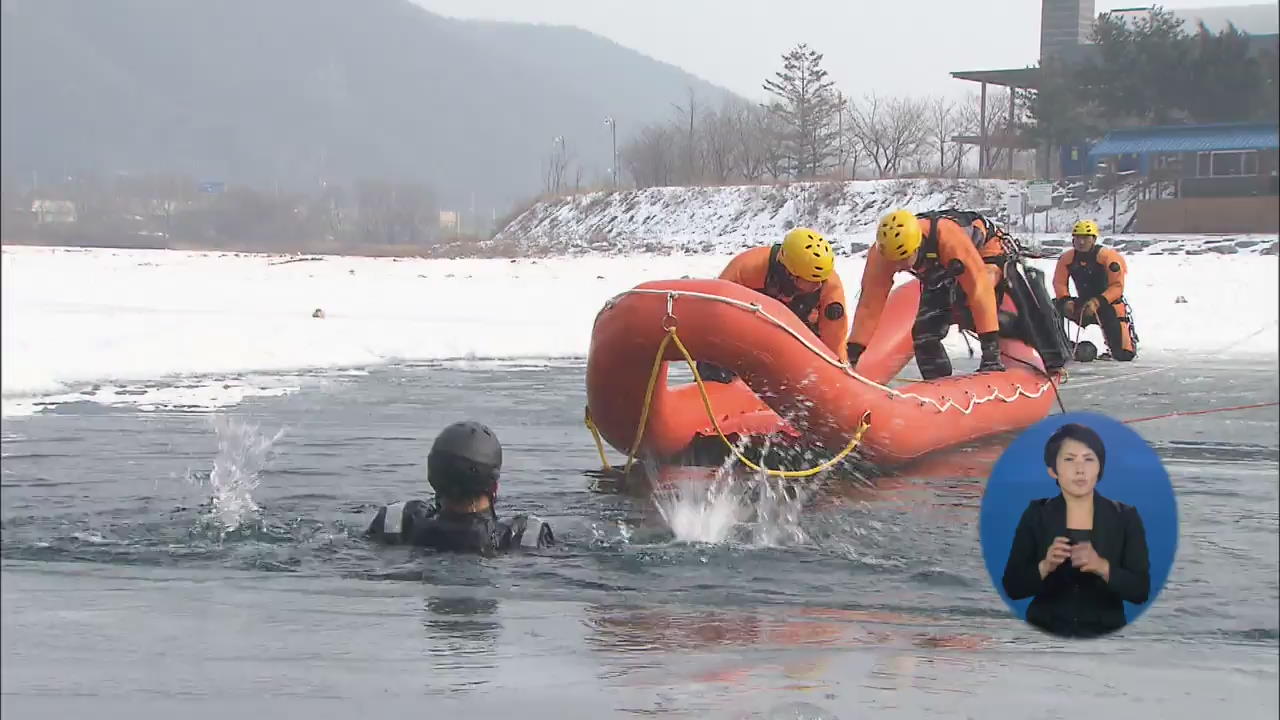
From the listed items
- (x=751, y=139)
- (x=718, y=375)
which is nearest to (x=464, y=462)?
(x=718, y=375)

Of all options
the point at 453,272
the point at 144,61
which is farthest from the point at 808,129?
the point at 144,61

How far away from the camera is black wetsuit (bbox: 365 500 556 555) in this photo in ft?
16.7

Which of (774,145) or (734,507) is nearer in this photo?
(734,507)

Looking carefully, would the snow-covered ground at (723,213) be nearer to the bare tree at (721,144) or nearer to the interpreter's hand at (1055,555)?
the bare tree at (721,144)

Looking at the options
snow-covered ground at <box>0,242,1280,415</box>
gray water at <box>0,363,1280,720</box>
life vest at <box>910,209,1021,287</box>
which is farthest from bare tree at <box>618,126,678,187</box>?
gray water at <box>0,363,1280,720</box>

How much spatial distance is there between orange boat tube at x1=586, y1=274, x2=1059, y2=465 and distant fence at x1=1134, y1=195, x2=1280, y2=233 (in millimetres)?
1295

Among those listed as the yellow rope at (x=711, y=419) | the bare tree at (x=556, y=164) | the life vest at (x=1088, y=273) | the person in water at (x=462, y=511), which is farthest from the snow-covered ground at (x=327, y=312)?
the yellow rope at (x=711, y=419)

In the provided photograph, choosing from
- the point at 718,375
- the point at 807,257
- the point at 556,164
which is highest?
the point at 556,164

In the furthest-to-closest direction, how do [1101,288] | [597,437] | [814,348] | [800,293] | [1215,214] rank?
[1101,288] → [800,293] → [597,437] → [814,348] → [1215,214]

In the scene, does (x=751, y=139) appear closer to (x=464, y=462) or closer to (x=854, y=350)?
(x=854, y=350)

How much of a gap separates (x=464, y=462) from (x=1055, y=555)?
8.83 ft

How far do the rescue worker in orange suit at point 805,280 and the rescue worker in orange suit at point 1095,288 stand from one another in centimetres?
405

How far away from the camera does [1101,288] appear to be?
11.1 meters

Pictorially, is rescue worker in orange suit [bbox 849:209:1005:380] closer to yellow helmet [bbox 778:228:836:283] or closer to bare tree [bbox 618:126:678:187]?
yellow helmet [bbox 778:228:836:283]
